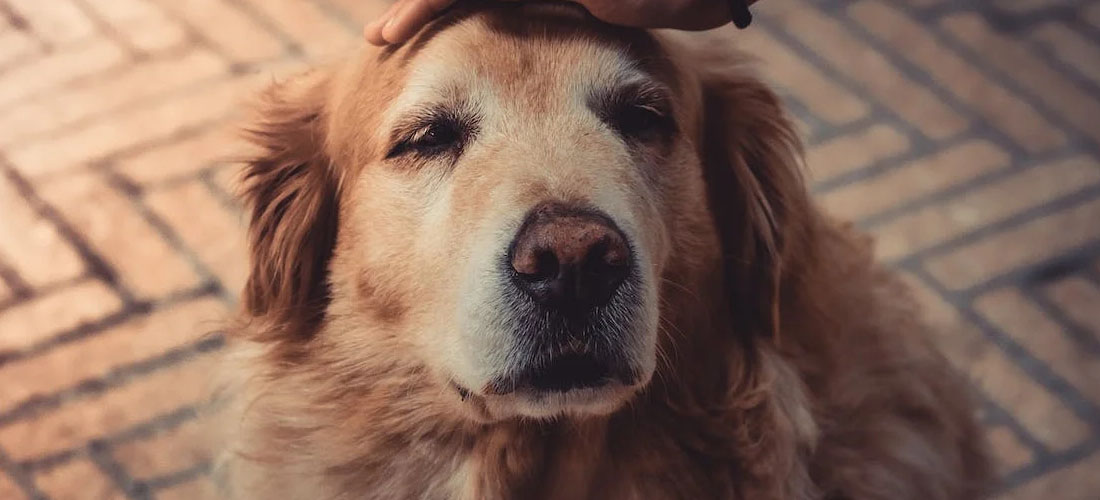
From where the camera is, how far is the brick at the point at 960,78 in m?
4.03

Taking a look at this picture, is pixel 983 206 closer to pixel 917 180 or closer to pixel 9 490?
pixel 917 180

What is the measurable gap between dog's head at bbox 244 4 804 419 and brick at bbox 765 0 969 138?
5.81 feet

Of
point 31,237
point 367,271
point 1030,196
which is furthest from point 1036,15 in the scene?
point 31,237

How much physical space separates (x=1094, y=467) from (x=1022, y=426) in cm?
21

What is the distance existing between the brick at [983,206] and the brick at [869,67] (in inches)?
11.4

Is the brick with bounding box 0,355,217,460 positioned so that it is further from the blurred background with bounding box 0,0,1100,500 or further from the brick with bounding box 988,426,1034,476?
the brick with bounding box 988,426,1034,476

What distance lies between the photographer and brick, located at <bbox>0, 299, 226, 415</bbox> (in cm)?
329

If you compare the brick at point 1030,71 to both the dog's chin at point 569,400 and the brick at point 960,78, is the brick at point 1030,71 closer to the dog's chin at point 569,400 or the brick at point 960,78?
the brick at point 960,78

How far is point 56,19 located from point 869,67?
9.70 ft

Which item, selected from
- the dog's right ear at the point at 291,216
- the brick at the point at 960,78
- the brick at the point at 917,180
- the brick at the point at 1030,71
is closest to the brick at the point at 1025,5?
the brick at the point at 1030,71

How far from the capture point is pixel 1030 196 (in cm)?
383

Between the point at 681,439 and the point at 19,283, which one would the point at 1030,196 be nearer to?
the point at 681,439

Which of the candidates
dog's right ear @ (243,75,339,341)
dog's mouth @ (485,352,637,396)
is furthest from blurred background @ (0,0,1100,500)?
dog's mouth @ (485,352,637,396)

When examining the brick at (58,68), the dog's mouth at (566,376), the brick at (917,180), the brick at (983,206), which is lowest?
the brick at (983,206)
